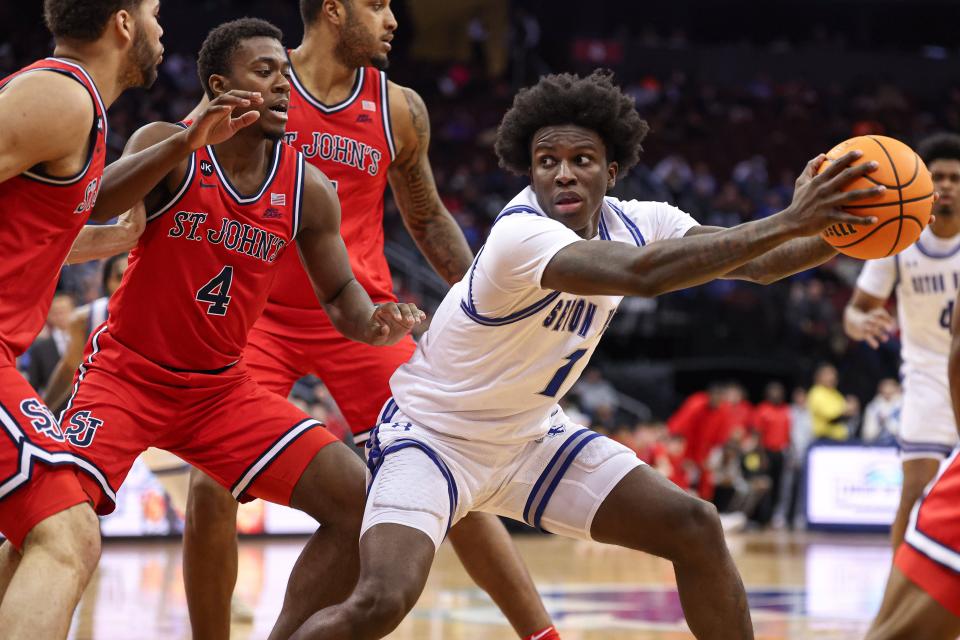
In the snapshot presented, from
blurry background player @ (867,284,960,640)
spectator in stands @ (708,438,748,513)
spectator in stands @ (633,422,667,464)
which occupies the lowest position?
spectator in stands @ (708,438,748,513)

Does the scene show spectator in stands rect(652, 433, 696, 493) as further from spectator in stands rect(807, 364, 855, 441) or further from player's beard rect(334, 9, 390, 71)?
player's beard rect(334, 9, 390, 71)

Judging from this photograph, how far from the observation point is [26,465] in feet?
11.5

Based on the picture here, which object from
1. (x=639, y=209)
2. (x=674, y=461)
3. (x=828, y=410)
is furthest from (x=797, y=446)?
(x=639, y=209)

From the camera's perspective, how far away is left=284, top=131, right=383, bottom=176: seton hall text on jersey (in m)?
5.30

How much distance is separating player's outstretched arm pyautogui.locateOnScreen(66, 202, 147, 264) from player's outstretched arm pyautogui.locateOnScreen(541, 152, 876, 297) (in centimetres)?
154

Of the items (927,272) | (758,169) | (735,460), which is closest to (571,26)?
(758,169)

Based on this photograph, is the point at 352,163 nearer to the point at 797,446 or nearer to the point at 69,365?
the point at 69,365

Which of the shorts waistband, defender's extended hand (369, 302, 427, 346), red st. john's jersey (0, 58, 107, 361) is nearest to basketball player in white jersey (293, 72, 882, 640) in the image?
defender's extended hand (369, 302, 427, 346)

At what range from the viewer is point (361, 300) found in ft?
15.3

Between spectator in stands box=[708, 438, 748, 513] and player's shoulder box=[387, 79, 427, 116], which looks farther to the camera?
spectator in stands box=[708, 438, 748, 513]

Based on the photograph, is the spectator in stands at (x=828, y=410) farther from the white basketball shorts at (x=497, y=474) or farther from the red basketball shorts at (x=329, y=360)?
the white basketball shorts at (x=497, y=474)

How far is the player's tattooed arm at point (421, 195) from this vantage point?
5.62 metres

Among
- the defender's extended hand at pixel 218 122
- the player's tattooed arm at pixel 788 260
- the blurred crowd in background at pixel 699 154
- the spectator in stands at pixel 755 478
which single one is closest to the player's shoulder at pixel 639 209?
the player's tattooed arm at pixel 788 260

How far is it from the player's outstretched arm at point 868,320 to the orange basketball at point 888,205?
3.02 m
